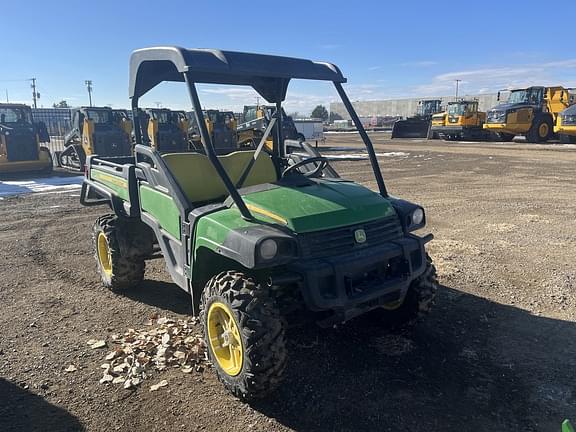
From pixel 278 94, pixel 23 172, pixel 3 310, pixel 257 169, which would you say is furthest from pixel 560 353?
pixel 23 172

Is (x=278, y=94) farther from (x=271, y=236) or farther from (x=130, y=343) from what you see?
(x=130, y=343)

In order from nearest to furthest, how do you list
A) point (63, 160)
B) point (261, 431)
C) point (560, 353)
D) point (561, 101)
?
point (261, 431) < point (560, 353) < point (63, 160) < point (561, 101)

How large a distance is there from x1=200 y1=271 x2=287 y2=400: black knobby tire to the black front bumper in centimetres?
24

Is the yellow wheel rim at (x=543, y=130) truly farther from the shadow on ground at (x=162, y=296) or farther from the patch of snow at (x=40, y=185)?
the shadow on ground at (x=162, y=296)

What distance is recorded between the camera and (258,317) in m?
2.76

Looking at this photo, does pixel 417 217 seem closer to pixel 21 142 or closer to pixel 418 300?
pixel 418 300

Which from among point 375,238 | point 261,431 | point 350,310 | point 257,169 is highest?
point 257,169

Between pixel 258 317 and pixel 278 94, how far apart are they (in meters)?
2.47

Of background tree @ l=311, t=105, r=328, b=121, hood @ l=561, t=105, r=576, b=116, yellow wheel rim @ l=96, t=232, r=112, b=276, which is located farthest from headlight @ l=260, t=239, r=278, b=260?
background tree @ l=311, t=105, r=328, b=121

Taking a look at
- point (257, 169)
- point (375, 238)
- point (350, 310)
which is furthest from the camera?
point (257, 169)

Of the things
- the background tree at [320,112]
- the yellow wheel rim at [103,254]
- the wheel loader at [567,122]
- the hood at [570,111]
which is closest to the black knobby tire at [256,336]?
the yellow wheel rim at [103,254]

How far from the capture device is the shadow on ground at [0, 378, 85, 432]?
2.78m

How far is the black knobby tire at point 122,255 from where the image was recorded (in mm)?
4633

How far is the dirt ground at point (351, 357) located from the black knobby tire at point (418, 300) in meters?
0.18
